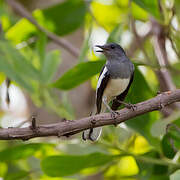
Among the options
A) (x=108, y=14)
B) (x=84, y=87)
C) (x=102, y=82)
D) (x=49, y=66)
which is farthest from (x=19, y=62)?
(x=108, y=14)

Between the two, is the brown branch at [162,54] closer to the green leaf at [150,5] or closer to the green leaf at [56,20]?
the green leaf at [150,5]

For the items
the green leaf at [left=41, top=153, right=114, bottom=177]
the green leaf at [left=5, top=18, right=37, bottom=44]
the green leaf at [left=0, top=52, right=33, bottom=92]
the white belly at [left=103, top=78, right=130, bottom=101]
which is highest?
the green leaf at [left=5, top=18, right=37, bottom=44]

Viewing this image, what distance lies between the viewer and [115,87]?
2.76 m

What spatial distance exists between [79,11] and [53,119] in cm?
99

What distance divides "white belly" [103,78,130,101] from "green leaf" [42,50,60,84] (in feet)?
1.30

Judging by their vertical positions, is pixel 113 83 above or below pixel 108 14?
below

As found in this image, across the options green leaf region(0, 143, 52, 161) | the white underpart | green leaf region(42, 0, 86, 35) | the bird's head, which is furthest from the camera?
green leaf region(42, 0, 86, 35)

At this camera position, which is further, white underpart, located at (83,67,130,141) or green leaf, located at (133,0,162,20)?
white underpart, located at (83,67,130,141)

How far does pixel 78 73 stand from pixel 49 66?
711 mm

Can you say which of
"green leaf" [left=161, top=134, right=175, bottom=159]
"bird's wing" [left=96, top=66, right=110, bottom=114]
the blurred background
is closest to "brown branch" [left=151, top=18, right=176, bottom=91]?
the blurred background

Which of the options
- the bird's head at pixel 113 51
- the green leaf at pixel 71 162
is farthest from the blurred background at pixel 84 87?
the bird's head at pixel 113 51

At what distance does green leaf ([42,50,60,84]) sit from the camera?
2.92 meters

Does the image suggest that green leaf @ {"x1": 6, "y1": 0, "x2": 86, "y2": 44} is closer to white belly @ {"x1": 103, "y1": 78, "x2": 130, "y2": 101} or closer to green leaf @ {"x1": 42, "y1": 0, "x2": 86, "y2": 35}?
green leaf @ {"x1": 42, "y1": 0, "x2": 86, "y2": 35}

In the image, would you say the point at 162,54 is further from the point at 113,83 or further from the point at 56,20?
the point at 56,20
